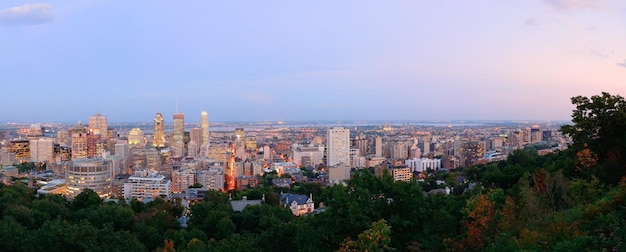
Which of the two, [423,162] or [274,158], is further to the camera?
[274,158]

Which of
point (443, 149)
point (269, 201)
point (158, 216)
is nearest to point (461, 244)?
point (158, 216)

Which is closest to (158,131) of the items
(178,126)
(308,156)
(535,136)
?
(178,126)

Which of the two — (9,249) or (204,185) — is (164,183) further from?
(9,249)

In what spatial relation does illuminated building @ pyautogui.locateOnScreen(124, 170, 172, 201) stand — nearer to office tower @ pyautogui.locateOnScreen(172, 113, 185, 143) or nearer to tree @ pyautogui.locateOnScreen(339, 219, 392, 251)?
tree @ pyautogui.locateOnScreen(339, 219, 392, 251)

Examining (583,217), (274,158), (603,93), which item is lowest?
(274,158)

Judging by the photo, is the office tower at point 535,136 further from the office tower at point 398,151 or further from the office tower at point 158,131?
the office tower at point 158,131

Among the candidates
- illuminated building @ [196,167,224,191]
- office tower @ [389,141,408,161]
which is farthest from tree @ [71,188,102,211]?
office tower @ [389,141,408,161]

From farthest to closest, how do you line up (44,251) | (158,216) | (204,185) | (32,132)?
(32,132)
(204,185)
(158,216)
(44,251)
